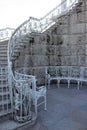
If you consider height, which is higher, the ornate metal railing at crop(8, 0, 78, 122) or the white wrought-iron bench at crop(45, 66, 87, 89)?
the ornate metal railing at crop(8, 0, 78, 122)

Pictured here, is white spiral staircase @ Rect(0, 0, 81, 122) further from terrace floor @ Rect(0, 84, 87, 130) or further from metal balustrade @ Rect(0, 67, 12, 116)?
terrace floor @ Rect(0, 84, 87, 130)

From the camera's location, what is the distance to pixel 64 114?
4.32m

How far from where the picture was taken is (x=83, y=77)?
7867 millimetres

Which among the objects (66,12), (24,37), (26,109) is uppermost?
(66,12)

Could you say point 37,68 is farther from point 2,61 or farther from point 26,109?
point 26,109

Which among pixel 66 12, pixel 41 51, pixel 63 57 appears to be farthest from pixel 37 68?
pixel 66 12

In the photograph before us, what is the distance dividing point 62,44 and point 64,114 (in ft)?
15.2

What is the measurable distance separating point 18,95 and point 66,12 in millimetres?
5881

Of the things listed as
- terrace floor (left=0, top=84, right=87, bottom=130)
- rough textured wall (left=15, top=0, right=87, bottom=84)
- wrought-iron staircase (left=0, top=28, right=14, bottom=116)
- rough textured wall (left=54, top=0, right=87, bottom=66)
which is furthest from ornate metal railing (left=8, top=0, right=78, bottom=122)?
terrace floor (left=0, top=84, right=87, bottom=130)

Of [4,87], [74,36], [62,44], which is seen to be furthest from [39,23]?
[4,87]

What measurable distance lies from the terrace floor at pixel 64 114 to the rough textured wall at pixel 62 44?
7.50ft

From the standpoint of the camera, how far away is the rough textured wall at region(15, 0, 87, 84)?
7.81 m

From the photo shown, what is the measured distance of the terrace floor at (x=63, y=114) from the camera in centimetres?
367

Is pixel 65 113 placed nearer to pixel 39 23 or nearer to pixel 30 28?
pixel 30 28
